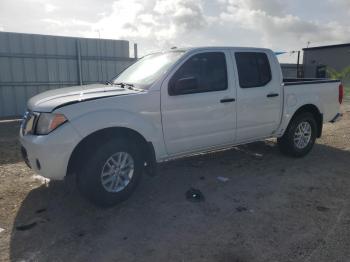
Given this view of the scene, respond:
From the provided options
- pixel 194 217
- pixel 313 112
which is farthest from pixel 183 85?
pixel 313 112

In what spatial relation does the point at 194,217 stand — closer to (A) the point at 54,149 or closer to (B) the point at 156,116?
(B) the point at 156,116

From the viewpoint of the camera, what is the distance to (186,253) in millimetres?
3076

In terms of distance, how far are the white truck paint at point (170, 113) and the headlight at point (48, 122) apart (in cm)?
4

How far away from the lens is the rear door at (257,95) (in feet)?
16.5

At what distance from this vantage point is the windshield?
14.6 ft

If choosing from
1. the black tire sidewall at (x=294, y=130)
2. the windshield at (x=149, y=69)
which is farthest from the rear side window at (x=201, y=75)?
the black tire sidewall at (x=294, y=130)

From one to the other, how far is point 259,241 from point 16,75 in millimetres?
10051

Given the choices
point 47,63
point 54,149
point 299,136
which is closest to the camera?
point 54,149

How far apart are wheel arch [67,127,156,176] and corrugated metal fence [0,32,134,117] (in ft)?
27.0

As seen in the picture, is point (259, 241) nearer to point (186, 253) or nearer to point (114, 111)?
point (186, 253)

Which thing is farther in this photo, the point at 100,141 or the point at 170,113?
the point at 170,113

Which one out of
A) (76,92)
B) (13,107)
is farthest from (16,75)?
(76,92)

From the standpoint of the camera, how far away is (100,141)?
3887mm

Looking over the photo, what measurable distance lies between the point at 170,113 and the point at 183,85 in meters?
0.40
